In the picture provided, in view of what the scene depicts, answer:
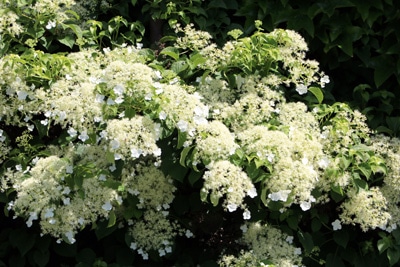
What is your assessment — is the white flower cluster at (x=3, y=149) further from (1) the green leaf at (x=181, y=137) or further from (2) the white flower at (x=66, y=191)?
(1) the green leaf at (x=181, y=137)

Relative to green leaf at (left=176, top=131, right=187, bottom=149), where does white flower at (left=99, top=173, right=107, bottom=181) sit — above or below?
below

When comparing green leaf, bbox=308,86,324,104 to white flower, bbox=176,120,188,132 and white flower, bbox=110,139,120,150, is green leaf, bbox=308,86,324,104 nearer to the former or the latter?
white flower, bbox=176,120,188,132

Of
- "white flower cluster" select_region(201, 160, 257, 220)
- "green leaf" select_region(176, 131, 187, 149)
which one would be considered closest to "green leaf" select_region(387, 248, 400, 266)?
"white flower cluster" select_region(201, 160, 257, 220)

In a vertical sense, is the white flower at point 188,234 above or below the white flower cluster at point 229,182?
below

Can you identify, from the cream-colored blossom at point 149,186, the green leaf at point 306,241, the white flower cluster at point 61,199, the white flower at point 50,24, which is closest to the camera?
the white flower cluster at point 61,199

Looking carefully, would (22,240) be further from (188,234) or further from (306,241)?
(306,241)

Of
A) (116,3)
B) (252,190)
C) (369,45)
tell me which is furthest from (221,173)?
(116,3)

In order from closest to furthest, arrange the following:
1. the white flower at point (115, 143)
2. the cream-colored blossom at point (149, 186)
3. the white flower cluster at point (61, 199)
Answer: the white flower at point (115, 143), the white flower cluster at point (61, 199), the cream-colored blossom at point (149, 186)

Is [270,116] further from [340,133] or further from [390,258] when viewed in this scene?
[390,258]

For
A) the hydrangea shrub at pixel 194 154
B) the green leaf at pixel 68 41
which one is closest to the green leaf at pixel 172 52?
the hydrangea shrub at pixel 194 154

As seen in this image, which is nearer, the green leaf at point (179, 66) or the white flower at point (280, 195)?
the white flower at point (280, 195)

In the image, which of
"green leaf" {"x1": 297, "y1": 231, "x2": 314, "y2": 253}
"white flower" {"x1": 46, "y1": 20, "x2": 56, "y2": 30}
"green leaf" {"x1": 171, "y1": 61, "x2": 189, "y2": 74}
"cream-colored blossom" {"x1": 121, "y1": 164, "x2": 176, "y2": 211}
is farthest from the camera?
"white flower" {"x1": 46, "y1": 20, "x2": 56, "y2": 30}

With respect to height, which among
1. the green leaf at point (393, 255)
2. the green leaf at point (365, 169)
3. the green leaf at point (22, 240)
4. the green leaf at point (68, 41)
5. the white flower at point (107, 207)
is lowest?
the green leaf at point (22, 240)

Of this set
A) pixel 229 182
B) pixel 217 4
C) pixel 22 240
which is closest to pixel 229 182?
pixel 229 182
